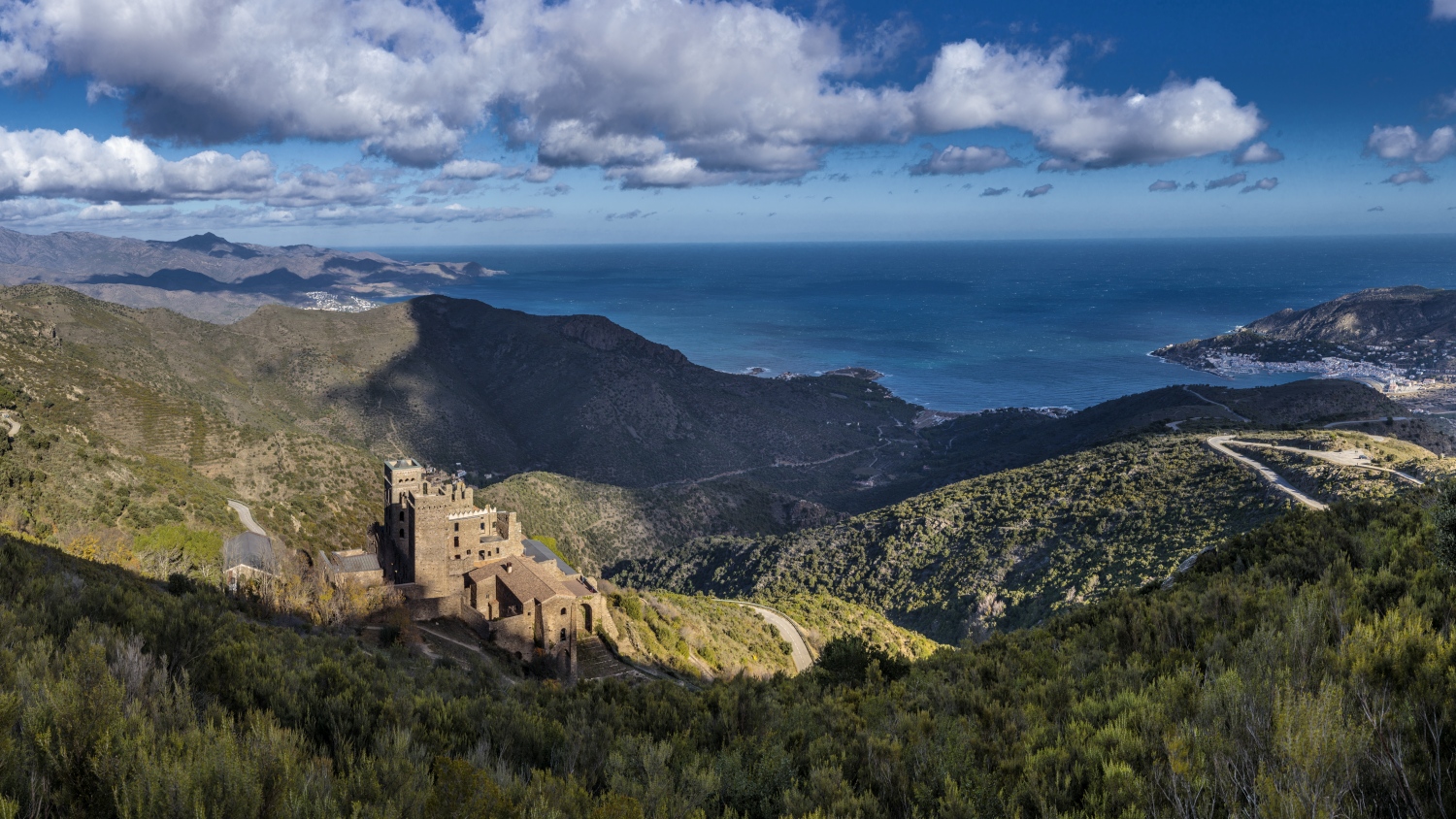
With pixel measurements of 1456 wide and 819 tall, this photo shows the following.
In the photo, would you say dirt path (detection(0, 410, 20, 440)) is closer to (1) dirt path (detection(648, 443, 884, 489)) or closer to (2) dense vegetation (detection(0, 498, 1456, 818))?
(2) dense vegetation (detection(0, 498, 1456, 818))

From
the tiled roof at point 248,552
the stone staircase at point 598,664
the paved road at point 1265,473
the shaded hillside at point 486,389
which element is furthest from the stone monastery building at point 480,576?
the shaded hillside at point 486,389

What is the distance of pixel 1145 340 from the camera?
163m

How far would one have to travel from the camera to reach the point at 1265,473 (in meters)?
37.7

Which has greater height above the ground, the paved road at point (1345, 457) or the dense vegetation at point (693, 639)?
the paved road at point (1345, 457)

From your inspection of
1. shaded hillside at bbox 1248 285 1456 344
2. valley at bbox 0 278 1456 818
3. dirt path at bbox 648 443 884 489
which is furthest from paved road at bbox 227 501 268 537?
shaded hillside at bbox 1248 285 1456 344

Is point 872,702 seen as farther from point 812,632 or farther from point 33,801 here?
point 812,632

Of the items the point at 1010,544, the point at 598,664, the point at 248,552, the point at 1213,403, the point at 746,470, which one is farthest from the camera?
the point at 746,470

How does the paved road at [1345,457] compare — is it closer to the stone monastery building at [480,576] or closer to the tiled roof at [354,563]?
the stone monastery building at [480,576]

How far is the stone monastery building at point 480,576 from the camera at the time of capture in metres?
22.4

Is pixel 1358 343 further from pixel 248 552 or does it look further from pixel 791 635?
pixel 248 552

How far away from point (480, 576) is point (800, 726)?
17.9 metres

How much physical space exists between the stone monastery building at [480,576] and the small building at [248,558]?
3967 millimetres

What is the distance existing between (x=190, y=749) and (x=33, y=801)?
841 millimetres

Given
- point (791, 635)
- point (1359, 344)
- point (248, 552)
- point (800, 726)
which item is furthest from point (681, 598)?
point (1359, 344)
